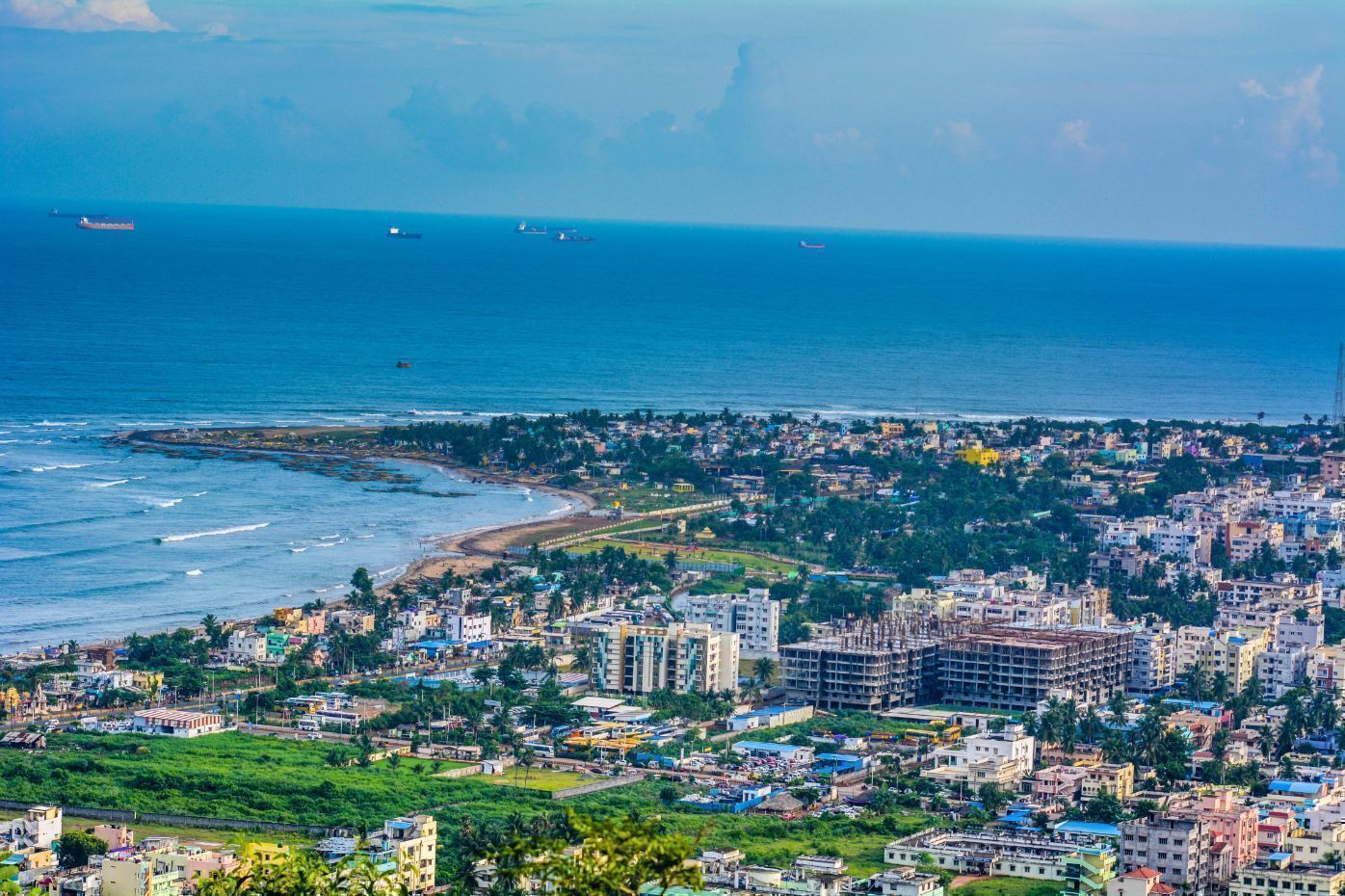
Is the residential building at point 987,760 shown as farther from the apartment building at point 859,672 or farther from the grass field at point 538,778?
the grass field at point 538,778

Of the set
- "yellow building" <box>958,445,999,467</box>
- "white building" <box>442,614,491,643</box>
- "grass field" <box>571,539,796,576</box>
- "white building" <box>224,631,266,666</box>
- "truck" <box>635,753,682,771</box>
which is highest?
"yellow building" <box>958,445,999,467</box>

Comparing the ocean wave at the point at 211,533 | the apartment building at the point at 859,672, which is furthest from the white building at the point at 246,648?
the ocean wave at the point at 211,533

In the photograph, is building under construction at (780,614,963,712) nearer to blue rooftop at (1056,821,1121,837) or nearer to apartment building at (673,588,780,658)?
apartment building at (673,588,780,658)

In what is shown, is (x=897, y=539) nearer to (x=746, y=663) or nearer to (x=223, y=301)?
(x=746, y=663)

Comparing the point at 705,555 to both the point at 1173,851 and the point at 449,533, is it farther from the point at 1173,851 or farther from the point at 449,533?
the point at 1173,851

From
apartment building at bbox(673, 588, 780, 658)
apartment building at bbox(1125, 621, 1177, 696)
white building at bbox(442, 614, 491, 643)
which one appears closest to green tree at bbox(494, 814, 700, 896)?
apartment building at bbox(1125, 621, 1177, 696)

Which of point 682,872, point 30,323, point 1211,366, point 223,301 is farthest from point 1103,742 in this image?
point 223,301

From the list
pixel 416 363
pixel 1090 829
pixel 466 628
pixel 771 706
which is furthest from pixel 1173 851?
pixel 416 363
